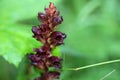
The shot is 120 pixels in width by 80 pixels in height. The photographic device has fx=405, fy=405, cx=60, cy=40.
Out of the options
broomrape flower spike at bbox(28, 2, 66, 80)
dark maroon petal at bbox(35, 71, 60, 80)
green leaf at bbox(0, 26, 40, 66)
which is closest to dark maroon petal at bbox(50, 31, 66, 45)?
broomrape flower spike at bbox(28, 2, 66, 80)

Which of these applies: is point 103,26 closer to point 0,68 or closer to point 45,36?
point 0,68

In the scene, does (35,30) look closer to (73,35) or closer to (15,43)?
(15,43)

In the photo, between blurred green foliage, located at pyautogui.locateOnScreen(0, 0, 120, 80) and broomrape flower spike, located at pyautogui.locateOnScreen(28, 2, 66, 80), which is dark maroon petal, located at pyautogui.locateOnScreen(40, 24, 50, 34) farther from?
blurred green foliage, located at pyautogui.locateOnScreen(0, 0, 120, 80)

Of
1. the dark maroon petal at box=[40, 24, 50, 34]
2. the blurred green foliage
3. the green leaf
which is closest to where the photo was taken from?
the dark maroon petal at box=[40, 24, 50, 34]

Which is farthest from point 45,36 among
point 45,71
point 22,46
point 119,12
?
point 119,12

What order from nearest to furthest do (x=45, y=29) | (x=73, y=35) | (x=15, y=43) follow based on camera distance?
(x=45, y=29), (x=15, y=43), (x=73, y=35)

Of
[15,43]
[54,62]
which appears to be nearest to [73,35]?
[15,43]

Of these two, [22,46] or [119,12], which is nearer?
[22,46]

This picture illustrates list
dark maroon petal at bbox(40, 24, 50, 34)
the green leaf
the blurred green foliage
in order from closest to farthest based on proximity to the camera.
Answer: dark maroon petal at bbox(40, 24, 50, 34) < the green leaf < the blurred green foliage
